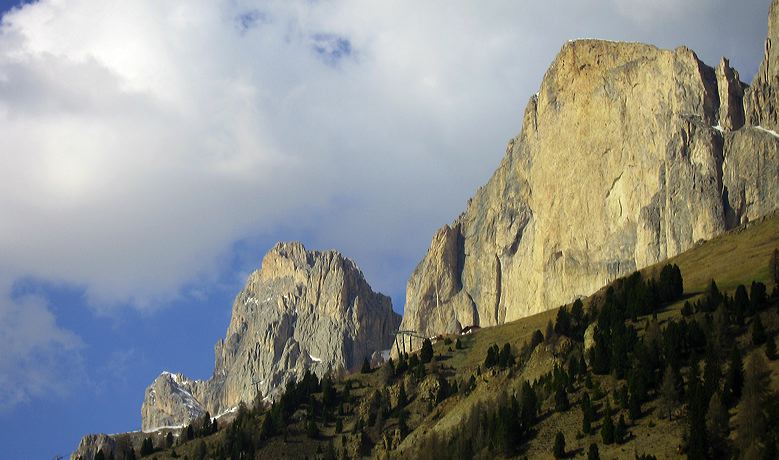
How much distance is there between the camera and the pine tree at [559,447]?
435 ft

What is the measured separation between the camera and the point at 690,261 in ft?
643

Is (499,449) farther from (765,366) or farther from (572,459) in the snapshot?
(765,366)

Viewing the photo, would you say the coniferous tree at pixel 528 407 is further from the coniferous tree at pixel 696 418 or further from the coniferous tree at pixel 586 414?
the coniferous tree at pixel 696 418

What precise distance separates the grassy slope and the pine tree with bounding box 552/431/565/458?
97 cm

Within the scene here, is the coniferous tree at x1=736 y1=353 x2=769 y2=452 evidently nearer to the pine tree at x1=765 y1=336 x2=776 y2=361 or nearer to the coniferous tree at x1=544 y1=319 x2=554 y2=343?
the pine tree at x1=765 y1=336 x2=776 y2=361

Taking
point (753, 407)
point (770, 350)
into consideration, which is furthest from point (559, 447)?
point (770, 350)

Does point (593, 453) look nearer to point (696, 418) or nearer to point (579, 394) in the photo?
point (696, 418)

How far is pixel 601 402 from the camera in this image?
459ft

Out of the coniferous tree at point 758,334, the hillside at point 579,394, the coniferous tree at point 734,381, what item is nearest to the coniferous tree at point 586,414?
the hillside at point 579,394

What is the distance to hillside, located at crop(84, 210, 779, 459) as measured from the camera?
128 meters

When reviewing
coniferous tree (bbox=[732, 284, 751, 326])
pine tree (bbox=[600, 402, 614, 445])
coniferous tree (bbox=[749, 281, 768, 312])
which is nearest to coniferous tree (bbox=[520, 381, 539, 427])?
pine tree (bbox=[600, 402, 614, 445])

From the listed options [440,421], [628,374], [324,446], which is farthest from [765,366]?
[324,446]

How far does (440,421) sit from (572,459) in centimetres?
4401

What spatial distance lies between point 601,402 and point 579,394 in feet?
18.2
